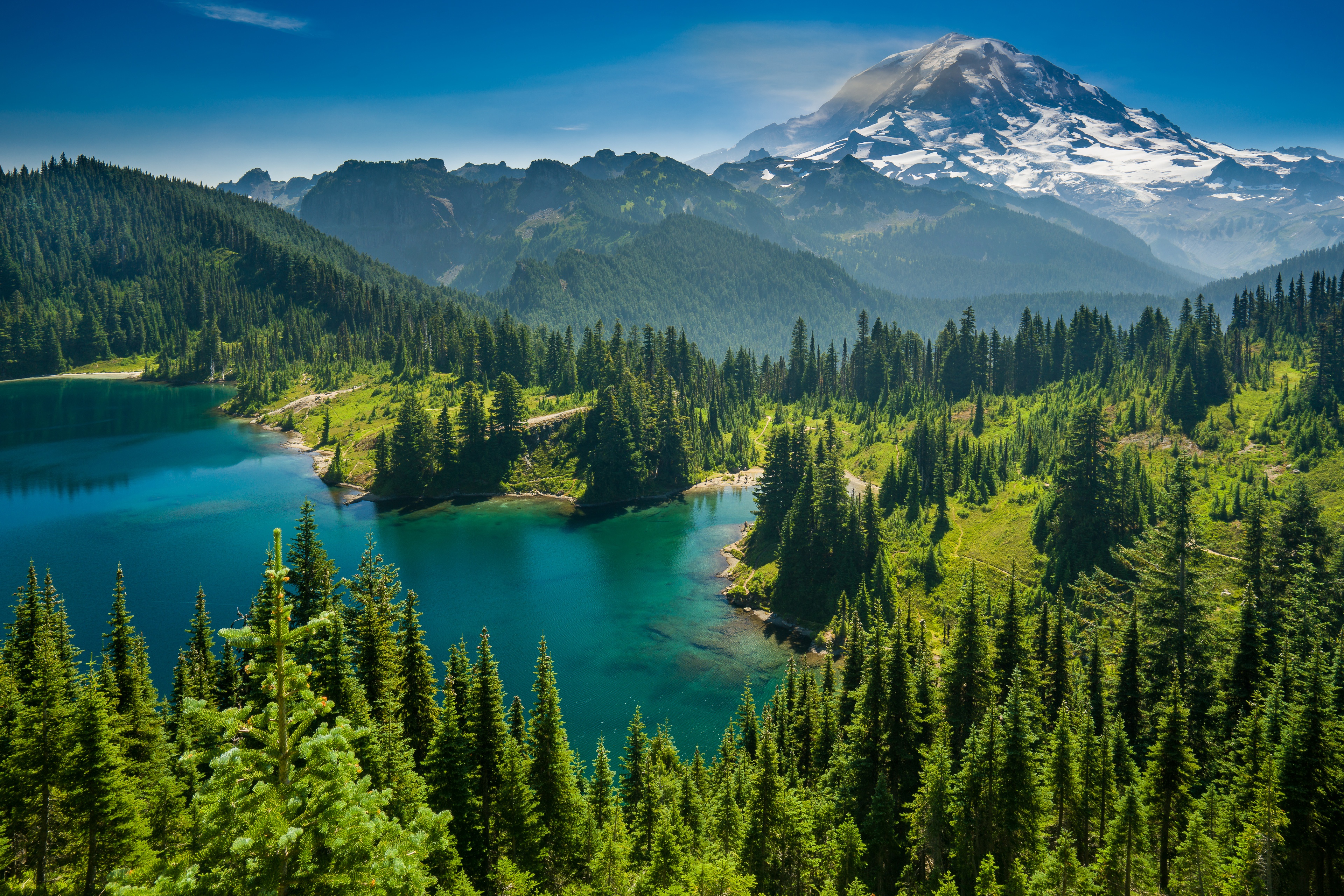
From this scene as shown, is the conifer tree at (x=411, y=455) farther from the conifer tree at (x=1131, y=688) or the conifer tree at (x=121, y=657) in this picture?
the conifer tree at (x=1131, y=688)

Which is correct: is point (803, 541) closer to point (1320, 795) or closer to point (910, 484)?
point (910, 484)

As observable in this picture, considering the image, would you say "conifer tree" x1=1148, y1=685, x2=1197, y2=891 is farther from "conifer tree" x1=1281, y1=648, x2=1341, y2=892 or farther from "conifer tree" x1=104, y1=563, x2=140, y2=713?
"conifer tree" x1=104, y1=563, x2=140, y2=713

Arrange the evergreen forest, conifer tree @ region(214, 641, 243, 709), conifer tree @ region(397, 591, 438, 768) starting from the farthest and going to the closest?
conifer tree @ region(214, 641, 243, 709), conifer tree @ region(397, 591, 438, 768), the evergreen forest

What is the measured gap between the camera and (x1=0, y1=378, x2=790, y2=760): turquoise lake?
90.9 meters

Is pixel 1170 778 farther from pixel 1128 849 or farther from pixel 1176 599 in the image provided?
pixel 1176 599

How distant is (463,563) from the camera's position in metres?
128

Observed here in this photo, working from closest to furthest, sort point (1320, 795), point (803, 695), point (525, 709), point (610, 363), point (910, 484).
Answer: point (1320, 795) → point (803, 695) → point (525, 709) → point (910, 484) → point (610, 363)

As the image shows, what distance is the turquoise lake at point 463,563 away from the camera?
298ft

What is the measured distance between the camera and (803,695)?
231 feet

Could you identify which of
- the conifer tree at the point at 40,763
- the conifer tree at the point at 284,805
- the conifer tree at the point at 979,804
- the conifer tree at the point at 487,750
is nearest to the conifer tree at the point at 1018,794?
the conifer tree at the point at 979,804

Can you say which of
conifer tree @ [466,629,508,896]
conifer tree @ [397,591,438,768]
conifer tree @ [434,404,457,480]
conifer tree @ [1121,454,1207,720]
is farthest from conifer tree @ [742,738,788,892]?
conifer tree @ [434,404,457,480]

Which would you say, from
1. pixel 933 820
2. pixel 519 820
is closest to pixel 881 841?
pixel 933 820

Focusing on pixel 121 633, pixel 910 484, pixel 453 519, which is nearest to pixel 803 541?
pixel 910 484

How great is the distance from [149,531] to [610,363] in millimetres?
101671
